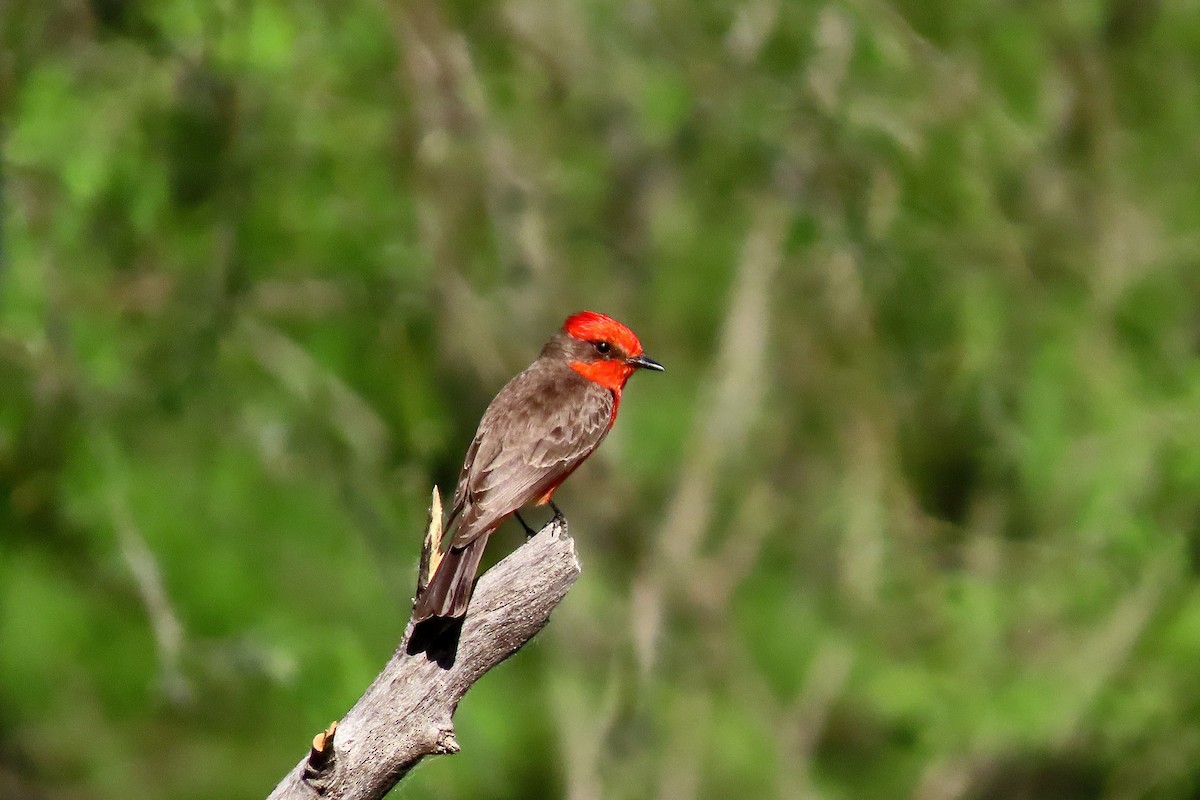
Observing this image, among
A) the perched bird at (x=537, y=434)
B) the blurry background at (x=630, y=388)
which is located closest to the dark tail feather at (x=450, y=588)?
the perched bird at (x=537, y=434)

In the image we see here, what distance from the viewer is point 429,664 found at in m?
3.23

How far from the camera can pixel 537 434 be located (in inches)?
190

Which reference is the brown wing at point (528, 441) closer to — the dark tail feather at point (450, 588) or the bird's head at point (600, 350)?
the bird's head at point (600, 350)

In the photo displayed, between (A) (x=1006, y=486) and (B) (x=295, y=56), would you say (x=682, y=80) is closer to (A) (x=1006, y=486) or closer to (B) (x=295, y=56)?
(B) (x=295, y=56)

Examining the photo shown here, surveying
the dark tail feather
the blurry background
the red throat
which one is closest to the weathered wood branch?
the dark tail feather

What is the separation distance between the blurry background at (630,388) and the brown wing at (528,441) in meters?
1.69

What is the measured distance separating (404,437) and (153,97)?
2145 millimetres

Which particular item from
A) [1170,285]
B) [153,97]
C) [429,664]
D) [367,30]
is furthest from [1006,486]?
[429,664]

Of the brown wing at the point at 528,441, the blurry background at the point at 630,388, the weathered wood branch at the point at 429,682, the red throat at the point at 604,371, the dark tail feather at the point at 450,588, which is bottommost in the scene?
the weathered wood branch at the point at 429,682

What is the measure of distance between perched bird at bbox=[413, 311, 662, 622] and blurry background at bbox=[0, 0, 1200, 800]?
5.54ft

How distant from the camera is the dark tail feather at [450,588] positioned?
3.29 meters

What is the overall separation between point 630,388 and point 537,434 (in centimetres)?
549

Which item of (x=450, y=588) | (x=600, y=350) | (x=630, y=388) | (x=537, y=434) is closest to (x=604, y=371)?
(x=600, y=350)

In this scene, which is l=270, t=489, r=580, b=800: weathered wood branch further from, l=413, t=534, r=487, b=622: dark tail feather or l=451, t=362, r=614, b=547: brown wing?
l=451, t=362, r=614, b=547: brown wing
